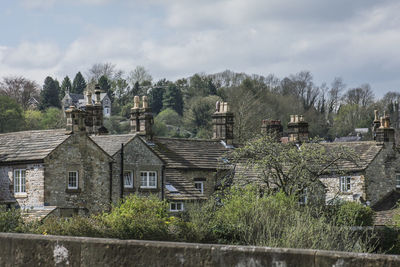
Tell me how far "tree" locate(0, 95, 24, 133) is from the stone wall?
6765 centimetres

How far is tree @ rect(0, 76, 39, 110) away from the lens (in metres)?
92.9

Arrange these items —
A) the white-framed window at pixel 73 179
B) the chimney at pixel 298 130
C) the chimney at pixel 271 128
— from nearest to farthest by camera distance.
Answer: the white-framed window at pixel 73 179, the chimney at pixel 298 130, the chimney at pixel 271 128

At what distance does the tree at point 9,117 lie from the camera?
74000mm

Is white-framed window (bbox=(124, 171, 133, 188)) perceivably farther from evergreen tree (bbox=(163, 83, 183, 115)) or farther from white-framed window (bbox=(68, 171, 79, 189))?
evergreen tree (bbox=(163, 83, 183, 115))

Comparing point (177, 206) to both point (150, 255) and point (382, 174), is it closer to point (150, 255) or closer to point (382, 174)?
point (382, 174)

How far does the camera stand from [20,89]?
315ft

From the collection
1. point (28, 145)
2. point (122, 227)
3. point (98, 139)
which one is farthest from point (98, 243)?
point (98, 139)

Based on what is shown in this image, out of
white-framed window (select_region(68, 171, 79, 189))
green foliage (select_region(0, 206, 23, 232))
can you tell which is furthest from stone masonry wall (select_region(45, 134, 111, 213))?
green foliage (select_region(0, 206, 23, 232))

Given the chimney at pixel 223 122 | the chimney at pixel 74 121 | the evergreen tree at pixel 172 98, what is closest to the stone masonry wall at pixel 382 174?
the chimney at pixel 223 122

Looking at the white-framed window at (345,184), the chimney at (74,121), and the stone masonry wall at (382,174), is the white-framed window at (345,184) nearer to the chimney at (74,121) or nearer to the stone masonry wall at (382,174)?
the stone masonry wall at (382,174)

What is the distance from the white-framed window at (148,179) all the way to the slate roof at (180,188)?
0.79 meters

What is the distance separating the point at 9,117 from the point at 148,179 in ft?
146

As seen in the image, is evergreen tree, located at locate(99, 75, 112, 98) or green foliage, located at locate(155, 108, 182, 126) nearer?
green foliage, located at locate(155, 108, 182, 126)

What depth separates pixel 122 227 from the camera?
2281cm
